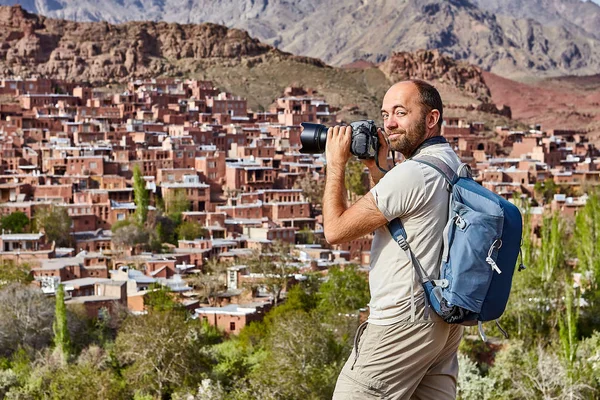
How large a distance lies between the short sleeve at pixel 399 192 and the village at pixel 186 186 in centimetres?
1550

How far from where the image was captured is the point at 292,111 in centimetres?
4697

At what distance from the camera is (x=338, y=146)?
118 inches

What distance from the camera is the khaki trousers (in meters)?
2.95

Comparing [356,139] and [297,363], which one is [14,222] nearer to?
[297,363]

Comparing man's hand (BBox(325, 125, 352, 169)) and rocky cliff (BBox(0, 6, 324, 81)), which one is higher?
rocky cliff (BBox(0, 6, 324, 81))

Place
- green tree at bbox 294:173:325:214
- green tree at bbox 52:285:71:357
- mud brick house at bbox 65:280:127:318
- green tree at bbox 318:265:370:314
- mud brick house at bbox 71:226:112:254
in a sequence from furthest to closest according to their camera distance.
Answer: green tree at bbox 294:173:325:214 → mud brick house at bbox 71:226:112:254 → mud brick house at bbox 65:280:127:318 → green tree at bbox 318:265:370:314 → green tree at bbox 52:285:71:357

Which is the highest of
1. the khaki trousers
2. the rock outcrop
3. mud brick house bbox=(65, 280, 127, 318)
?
the rock outcrop

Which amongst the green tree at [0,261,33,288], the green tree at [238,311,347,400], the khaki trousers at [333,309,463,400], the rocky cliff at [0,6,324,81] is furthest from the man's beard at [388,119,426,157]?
the rocky cliff at [0,6,324,81]

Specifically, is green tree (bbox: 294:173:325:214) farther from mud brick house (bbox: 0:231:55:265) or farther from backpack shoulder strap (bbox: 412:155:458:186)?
backpack shoulder strap (bbox: 412:155:458:186)

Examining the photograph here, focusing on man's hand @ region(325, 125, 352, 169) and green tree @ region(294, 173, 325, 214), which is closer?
man's hand @ region(325, 125, 352, 169)

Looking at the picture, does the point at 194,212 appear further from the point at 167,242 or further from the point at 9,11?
the point at 9,11

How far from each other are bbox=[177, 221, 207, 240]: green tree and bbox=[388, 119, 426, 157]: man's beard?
2324 centimetres

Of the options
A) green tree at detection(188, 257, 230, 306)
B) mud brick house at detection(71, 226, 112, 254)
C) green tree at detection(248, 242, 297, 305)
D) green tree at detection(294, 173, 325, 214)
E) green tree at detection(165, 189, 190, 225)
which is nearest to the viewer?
green tree at detection(188, 257, 230, 306)

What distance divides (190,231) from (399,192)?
23667 mm
